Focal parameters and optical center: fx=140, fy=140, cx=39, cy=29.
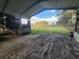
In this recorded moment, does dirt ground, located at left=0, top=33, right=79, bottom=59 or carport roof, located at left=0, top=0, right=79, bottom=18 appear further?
carport roof, located at left=0, top=0, right=79, bottom=18

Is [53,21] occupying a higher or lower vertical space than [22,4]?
lower

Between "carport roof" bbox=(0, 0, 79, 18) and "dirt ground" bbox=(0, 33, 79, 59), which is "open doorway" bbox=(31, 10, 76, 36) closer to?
"carport roof" bbox=(0, 0, 79, 18)

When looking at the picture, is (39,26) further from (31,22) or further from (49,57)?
(49,57)

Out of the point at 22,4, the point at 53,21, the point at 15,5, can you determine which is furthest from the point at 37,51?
the point at 53,21

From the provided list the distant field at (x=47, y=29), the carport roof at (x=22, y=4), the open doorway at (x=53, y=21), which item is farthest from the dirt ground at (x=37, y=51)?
the open doorway at (x=53, y=21)

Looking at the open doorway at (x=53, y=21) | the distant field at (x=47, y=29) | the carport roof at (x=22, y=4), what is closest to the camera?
the carport roof at (x=22, y=4)

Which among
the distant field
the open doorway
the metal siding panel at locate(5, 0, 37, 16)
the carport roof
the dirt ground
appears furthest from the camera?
the distant field

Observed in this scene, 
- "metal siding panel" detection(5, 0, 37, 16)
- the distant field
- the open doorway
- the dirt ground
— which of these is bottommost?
the dirt ground

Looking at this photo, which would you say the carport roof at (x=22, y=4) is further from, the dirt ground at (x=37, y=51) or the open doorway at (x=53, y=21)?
the open doorway at (x=53, y=21)

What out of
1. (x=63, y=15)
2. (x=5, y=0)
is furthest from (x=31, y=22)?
(x=5, y=0)

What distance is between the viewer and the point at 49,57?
480cm

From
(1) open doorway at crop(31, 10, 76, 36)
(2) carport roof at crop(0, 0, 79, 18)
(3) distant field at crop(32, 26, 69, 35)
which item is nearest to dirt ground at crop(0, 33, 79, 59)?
(2) carport roof at crop(0, 0, 79, 18)

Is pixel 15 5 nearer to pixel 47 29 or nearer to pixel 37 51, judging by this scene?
pixel 37 51

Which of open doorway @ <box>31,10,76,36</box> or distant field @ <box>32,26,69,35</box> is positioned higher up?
open doorway @ <box>31,10,76,36</box>
